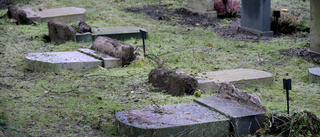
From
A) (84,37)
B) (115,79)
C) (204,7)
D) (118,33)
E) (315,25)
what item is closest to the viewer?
(115,79)

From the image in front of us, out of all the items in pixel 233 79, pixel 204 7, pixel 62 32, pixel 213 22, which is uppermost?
pixel 204 7

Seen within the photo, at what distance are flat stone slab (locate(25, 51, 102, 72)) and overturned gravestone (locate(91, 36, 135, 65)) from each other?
425 millimetres

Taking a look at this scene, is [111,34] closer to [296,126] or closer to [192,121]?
[192,121]

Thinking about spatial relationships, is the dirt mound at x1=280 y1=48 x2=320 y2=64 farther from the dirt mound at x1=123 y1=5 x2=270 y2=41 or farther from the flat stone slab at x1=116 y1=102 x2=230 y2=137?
the flat stone slab at x1=116 y1=102 x2=230 y2=137

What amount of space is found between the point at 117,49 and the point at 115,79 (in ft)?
3.76

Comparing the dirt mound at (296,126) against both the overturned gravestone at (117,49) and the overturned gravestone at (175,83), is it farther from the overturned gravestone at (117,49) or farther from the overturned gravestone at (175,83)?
the overturned gravestone at (117,49)

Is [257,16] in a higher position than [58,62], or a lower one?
higher

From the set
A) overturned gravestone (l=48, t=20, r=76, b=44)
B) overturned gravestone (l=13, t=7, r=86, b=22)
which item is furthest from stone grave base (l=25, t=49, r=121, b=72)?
overturned gravestone (l=13, t=7, r=86, b=22)

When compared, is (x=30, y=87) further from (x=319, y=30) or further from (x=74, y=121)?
(x=319, y=30)

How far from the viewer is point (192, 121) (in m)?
3.77

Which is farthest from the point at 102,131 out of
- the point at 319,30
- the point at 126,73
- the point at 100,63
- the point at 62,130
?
the point at 319,30

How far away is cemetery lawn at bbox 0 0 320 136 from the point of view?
4375 millimetres

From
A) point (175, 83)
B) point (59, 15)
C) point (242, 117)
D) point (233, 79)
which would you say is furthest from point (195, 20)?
point (242, 117)

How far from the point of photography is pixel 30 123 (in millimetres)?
4219
